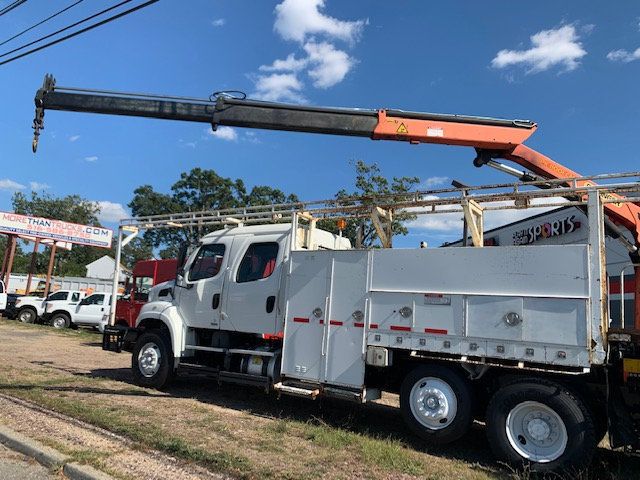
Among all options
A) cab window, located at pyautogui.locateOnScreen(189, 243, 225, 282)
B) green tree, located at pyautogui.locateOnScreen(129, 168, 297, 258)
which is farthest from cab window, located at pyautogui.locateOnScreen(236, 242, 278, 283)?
green tree, located at pyautogui.locateOnScreen(129, 168, 297, 258)

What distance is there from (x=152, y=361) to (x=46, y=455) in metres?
3.91

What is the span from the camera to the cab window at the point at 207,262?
9.04m

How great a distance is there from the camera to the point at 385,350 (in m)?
6.50

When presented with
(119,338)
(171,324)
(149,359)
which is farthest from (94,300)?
(171,324)

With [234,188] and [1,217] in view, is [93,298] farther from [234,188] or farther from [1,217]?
[234,188]

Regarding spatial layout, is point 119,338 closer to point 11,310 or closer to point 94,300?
point 94,300

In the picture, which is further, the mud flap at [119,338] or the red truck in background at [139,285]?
the red truck in background at [139,285]

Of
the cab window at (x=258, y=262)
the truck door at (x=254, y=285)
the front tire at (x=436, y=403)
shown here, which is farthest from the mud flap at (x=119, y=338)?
the front tire at (x=436, y=403)

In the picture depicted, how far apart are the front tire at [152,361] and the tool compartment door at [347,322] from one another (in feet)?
10.8

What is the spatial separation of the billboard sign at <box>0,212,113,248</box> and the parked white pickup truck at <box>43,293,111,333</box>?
28.0ft

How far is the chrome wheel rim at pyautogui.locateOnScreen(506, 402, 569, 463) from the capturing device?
5355 millimetres

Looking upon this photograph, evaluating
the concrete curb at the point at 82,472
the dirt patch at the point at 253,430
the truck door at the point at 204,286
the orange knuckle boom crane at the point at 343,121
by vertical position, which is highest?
the orange knuckle boom crane at the point at 343,121

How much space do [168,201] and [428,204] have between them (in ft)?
199

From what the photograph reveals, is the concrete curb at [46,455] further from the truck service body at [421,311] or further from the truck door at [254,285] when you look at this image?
the truck door at [254,285]
